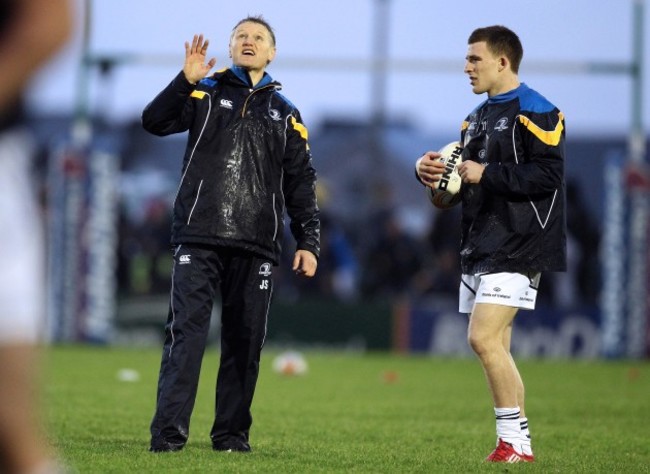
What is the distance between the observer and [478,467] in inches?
252

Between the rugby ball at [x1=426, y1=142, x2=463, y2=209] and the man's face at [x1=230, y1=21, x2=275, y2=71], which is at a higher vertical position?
the man's face at [x1=230, y1=21, x2=275, y2=71]

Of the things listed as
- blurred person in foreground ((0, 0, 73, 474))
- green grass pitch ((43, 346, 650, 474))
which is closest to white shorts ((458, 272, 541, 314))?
green grass pitch ((43, 346, 650, 474))

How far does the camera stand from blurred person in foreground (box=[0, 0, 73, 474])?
290 centimetres

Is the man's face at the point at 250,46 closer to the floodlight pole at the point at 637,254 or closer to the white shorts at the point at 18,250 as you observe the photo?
the white shorts at the point at 18,250

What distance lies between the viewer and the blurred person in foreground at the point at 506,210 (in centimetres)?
670

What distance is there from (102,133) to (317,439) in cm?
2462

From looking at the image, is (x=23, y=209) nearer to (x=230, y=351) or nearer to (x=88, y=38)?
(x=230, y=351)

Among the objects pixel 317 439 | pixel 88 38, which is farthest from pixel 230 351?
pixel 88 38

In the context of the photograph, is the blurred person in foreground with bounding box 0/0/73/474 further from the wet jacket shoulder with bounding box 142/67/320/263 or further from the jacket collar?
the jacket collar

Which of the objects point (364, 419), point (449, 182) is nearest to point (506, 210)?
point (449, 182)

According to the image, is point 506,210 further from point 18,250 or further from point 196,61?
point 18,250

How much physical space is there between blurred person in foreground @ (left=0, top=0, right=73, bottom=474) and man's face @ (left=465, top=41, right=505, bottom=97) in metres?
4.28

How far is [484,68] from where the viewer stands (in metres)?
6.95

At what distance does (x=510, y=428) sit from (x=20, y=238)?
417cm
